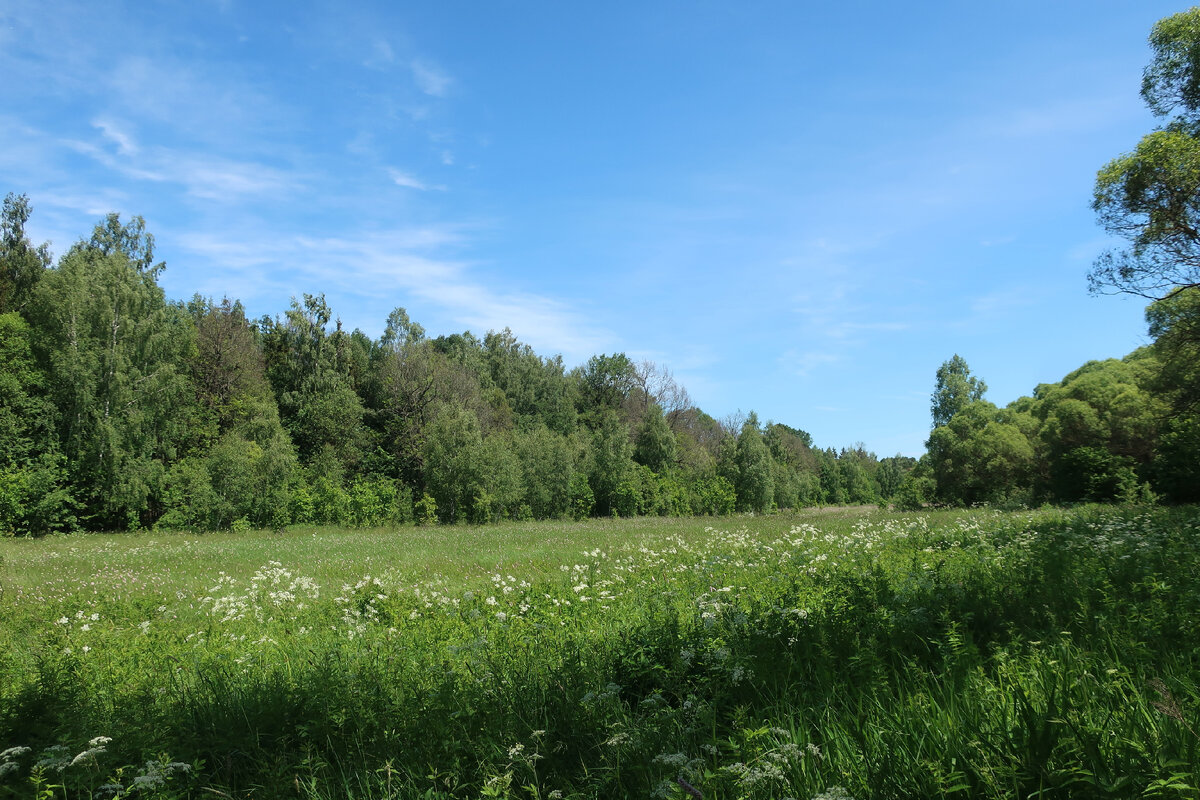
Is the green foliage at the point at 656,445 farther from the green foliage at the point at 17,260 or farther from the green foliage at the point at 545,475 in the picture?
the green foliage at the point at 17,260

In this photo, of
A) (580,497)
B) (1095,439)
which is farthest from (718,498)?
(1095,439)

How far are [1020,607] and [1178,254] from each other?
15789 mm

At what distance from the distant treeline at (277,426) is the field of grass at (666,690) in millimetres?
30190

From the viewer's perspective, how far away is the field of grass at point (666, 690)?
2377 mm

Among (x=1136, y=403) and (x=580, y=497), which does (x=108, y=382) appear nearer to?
(x=580, y=497)

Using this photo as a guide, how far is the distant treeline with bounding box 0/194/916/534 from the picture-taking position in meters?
33.1

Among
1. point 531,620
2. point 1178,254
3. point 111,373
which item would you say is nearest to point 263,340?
point 111,373

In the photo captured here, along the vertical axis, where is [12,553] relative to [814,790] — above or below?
below

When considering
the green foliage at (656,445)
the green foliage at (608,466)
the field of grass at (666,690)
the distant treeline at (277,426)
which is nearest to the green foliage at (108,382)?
the distant treeline at (277,426)

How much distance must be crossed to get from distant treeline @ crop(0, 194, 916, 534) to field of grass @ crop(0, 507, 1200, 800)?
99.0 feet

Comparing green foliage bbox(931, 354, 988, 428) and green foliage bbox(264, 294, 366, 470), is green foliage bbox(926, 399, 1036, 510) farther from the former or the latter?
green foliage bbox(264, 294, 366, 470)

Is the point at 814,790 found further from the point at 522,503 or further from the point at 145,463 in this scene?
the point at 522,503

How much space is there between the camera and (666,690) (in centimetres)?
456

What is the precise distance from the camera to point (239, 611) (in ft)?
30.2
